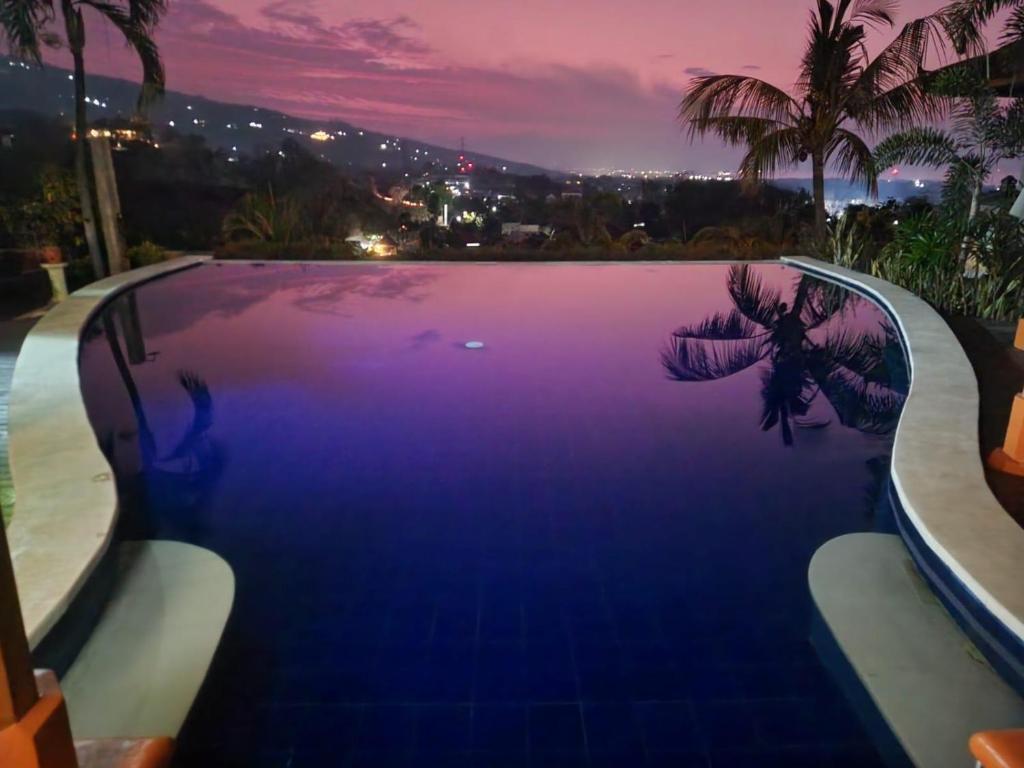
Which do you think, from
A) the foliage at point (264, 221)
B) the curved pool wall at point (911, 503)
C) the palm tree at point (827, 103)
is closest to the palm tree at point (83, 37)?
the foliage at point (264, 221)

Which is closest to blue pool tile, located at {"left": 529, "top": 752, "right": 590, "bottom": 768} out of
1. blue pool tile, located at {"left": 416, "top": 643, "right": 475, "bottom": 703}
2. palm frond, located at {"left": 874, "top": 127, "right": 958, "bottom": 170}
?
blue pool tile, located at {"left": 416, "top": 643, "right": 475, "bottom": 703}

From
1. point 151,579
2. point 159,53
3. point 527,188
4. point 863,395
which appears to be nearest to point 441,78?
point 527,188

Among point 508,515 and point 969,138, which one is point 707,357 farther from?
point 969,138

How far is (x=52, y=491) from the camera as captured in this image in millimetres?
3178

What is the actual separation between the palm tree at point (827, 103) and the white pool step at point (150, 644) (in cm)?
992

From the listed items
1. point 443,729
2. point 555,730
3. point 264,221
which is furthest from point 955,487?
point 264,221

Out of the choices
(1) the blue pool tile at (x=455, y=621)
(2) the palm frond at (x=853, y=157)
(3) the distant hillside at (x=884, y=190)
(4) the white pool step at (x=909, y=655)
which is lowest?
(1) the blue pool tile at (x=455, y=621)

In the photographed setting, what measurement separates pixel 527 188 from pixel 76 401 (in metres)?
18.2

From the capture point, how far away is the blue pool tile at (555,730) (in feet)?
7.12

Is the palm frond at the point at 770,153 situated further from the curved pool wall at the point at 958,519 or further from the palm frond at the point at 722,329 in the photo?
the curved pool wall at the point at 958,519

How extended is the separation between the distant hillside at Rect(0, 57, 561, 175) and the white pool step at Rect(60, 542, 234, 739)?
343 inches

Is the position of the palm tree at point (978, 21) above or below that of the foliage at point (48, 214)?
above

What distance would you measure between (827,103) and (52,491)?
426 inches

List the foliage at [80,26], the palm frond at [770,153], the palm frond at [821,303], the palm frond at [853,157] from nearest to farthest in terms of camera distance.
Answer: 1. the palm frond at [821,303]
2. the foliage at [80,26]
3. the palm frond at [853,157]
4. the palm frond at [770,153]
